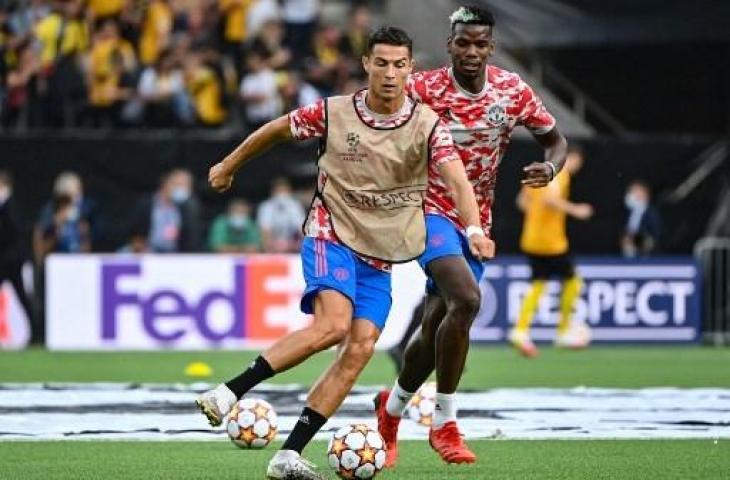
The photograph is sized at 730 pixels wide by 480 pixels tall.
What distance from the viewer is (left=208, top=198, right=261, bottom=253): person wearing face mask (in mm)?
21359

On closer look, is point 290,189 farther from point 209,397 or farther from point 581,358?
point 209,397

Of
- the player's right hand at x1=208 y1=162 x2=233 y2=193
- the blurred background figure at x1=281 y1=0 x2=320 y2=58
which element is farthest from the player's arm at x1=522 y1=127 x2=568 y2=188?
the blurred background figure at x1=281 y1=0 x2=320 y2=58

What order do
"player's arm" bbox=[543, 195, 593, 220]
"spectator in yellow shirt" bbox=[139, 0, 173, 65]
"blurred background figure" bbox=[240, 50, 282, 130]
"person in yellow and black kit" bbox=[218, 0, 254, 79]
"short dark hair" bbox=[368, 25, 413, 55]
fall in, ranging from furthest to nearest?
"person in yellow and black kit" bbox=[218, 0, 254, 79], "spectator in yellow shirt" bbox=[139, 0, 173, 65], "blurred background figure" bbox=[240, 50, 282, 130], "player's arm" bbox=[543, 195, 593, 220], "short dark hair" bbox=[368, 25, 413, 55]

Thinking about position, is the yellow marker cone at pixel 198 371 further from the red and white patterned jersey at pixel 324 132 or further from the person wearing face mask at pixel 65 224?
the red and white patterned jersey at pixel 324 132

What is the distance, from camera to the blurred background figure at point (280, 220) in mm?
21359

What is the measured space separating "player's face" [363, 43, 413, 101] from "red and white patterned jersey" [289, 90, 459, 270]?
0.42 feet

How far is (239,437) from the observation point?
33.1 feet

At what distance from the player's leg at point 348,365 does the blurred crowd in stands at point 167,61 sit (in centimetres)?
1377

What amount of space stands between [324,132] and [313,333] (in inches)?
40.8

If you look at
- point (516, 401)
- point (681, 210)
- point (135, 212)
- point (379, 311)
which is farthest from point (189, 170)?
point (379, 311)

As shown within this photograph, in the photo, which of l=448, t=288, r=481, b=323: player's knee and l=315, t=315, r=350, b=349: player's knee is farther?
l=448, t=288, r=481, b=323: player's knee

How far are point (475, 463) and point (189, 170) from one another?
12.7m

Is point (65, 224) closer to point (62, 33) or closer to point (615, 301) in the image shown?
point (62, 33)

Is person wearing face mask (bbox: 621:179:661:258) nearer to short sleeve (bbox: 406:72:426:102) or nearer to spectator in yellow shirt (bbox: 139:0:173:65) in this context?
spectator in yellow shirt (bbox: 139:0:173:65)
